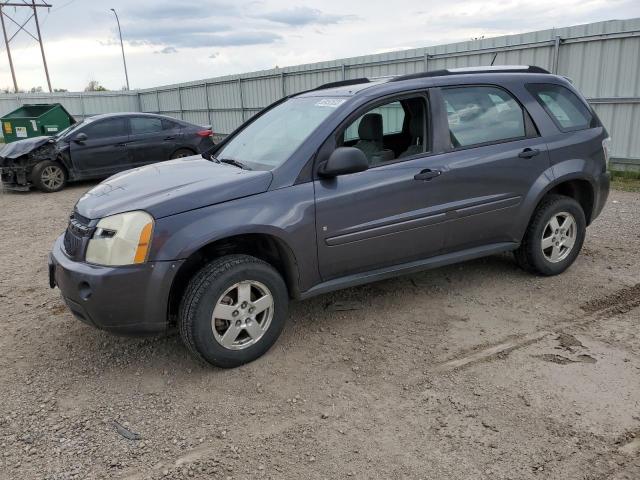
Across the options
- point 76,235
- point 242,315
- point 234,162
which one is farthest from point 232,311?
point 234,162

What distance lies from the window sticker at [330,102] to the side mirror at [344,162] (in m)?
0.51

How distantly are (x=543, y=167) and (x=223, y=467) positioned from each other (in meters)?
3.46

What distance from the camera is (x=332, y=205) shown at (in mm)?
3631

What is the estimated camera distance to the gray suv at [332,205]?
323 centimetres

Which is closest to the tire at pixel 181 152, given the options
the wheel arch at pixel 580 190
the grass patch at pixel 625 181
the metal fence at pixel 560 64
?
the metal fence at pixel 560 64

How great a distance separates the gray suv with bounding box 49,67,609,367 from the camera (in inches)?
127

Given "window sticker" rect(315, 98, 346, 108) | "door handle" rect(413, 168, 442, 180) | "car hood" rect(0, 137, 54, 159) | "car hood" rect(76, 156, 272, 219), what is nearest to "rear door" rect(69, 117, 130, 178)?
"car hood" rect(0, 137, 54, 159)

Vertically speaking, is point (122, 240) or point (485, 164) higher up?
point (485, 164)

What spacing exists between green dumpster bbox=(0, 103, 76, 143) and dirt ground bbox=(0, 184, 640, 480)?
1105 centimetres

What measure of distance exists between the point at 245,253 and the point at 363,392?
3.94 feet

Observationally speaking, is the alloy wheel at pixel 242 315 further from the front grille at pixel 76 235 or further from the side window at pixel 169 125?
the side window at pixel 169 125

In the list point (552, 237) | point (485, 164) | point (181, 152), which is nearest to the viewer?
point (485, 164)

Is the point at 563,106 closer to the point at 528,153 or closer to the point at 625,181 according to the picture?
the point at 528,153

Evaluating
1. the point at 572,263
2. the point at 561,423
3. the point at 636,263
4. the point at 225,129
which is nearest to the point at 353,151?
the point at 561,423
